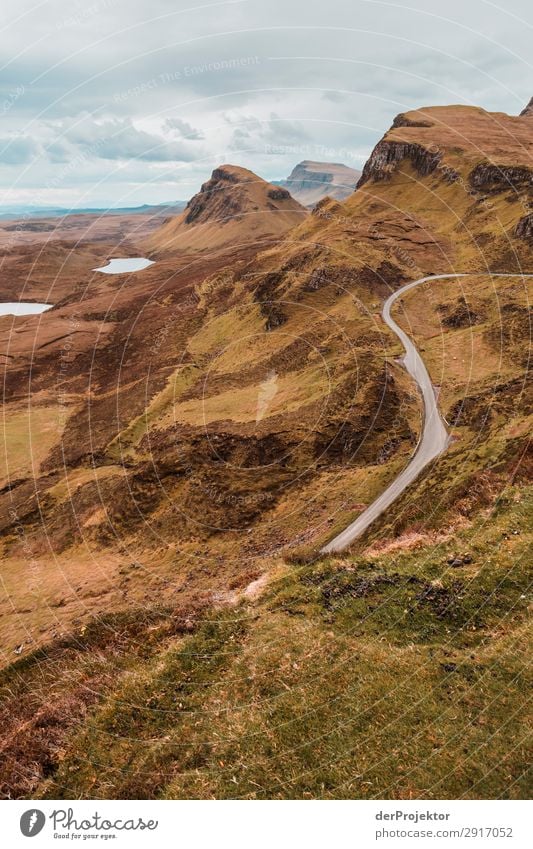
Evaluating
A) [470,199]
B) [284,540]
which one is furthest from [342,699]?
[470,199]

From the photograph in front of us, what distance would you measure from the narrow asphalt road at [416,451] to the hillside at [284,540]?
1.81 m

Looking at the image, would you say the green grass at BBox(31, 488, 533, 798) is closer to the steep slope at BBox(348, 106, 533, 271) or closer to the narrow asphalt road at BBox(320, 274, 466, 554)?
the narrow asphalt road at BBox(320, 274, 466, 554)

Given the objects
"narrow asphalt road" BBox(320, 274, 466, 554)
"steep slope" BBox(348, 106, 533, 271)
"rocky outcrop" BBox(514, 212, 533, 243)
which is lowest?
"narrow asphalt road" BBox(320, 274, 466, 554)

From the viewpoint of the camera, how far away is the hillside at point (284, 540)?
16031 millimetres

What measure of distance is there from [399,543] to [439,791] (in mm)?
16076

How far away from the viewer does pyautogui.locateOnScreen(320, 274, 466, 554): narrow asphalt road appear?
47344 millimetres

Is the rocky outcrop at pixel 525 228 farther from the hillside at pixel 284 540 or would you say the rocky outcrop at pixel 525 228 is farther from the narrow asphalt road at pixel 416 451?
the narrow asphalt road at pixel 416 451

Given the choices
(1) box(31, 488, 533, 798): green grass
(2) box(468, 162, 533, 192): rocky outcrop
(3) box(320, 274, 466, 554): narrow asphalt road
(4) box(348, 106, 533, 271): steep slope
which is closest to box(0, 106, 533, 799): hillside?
(1) box(31, 488, 533, 798): green grass

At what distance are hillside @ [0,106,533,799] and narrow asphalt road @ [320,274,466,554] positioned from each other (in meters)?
1.81

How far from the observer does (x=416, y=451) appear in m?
61.2

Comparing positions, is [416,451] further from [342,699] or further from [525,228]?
[525,228]

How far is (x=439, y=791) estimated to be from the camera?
1351 cm

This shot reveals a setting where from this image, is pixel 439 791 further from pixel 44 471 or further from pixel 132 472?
pixel 44 471

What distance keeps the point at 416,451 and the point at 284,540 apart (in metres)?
24.4
